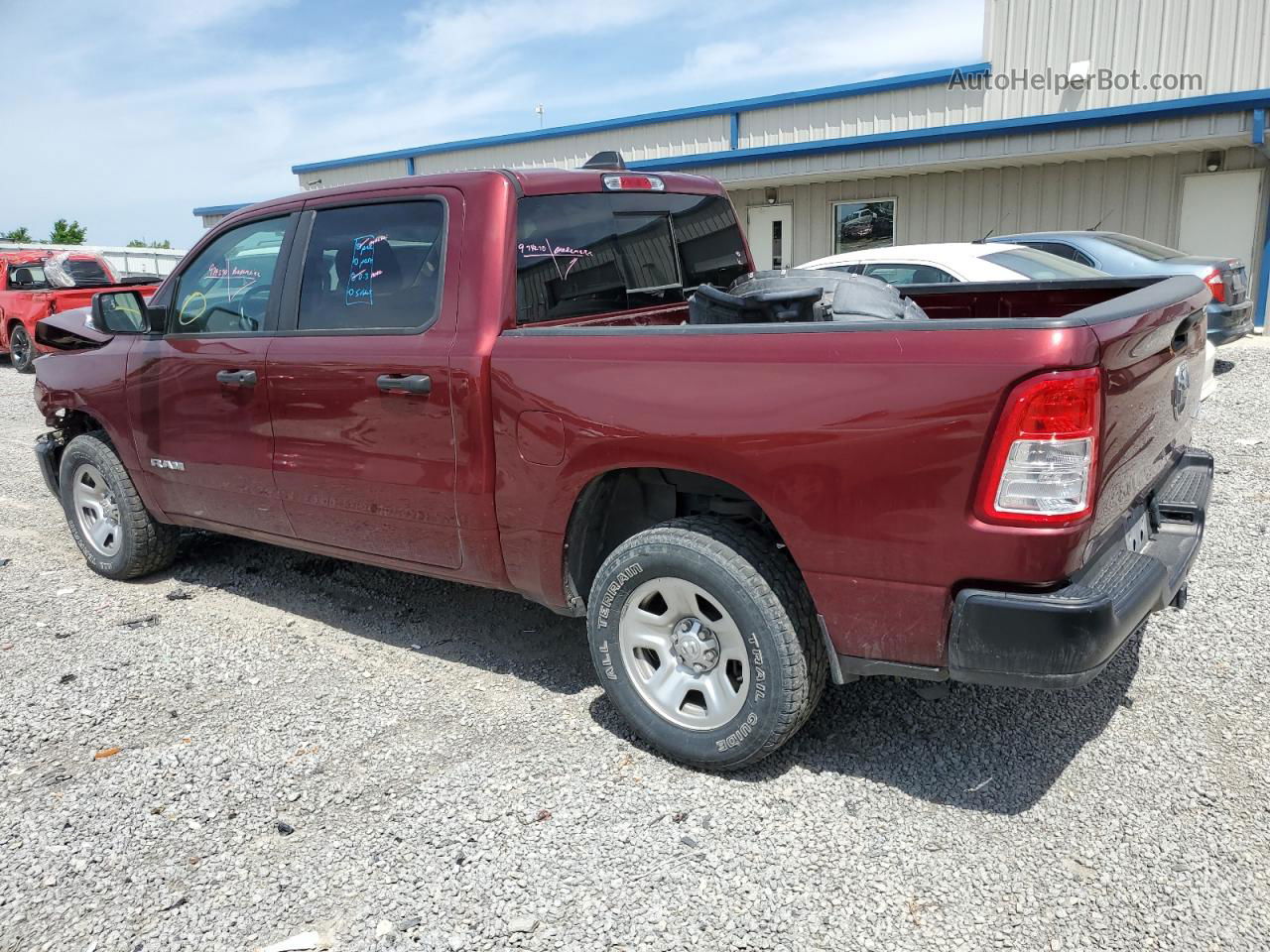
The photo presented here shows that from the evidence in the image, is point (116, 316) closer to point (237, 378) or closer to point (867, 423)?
point (237, 378)

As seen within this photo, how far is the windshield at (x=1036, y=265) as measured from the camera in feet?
26.4

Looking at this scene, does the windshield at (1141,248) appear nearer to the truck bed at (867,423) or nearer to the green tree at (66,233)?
the truck bed at (867,423)

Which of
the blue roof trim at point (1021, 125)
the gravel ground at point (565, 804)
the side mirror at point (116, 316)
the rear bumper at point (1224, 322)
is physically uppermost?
the blue roof trim at point (1021, 125)

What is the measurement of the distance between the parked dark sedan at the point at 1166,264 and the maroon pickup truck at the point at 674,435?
226 inches

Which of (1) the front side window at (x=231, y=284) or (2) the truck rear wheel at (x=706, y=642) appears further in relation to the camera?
(1) the front side window at (x=231, y=284)

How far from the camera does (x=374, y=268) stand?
3.86 m

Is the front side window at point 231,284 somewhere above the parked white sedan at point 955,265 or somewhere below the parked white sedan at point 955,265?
above

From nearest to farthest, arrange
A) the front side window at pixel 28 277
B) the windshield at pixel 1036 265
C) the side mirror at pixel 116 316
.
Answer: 1. the side mirror at pixel 116 316
2. the windshield at pixel 1036 265
3. the front side window at pixel 28 277

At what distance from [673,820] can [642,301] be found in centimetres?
208

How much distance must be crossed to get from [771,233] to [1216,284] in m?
8.96

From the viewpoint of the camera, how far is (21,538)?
610 cm

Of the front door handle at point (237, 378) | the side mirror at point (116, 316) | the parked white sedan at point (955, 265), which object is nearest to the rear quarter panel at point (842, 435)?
the front door handle at point (237, 378)

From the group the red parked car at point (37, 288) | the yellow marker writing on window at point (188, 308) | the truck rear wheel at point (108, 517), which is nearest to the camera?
the yellow marker writing on window at point (188, 308)

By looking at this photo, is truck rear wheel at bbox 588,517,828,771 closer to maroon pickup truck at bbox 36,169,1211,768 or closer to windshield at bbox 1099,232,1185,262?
maroon pickup truck at bbox 36,169,1211,768
